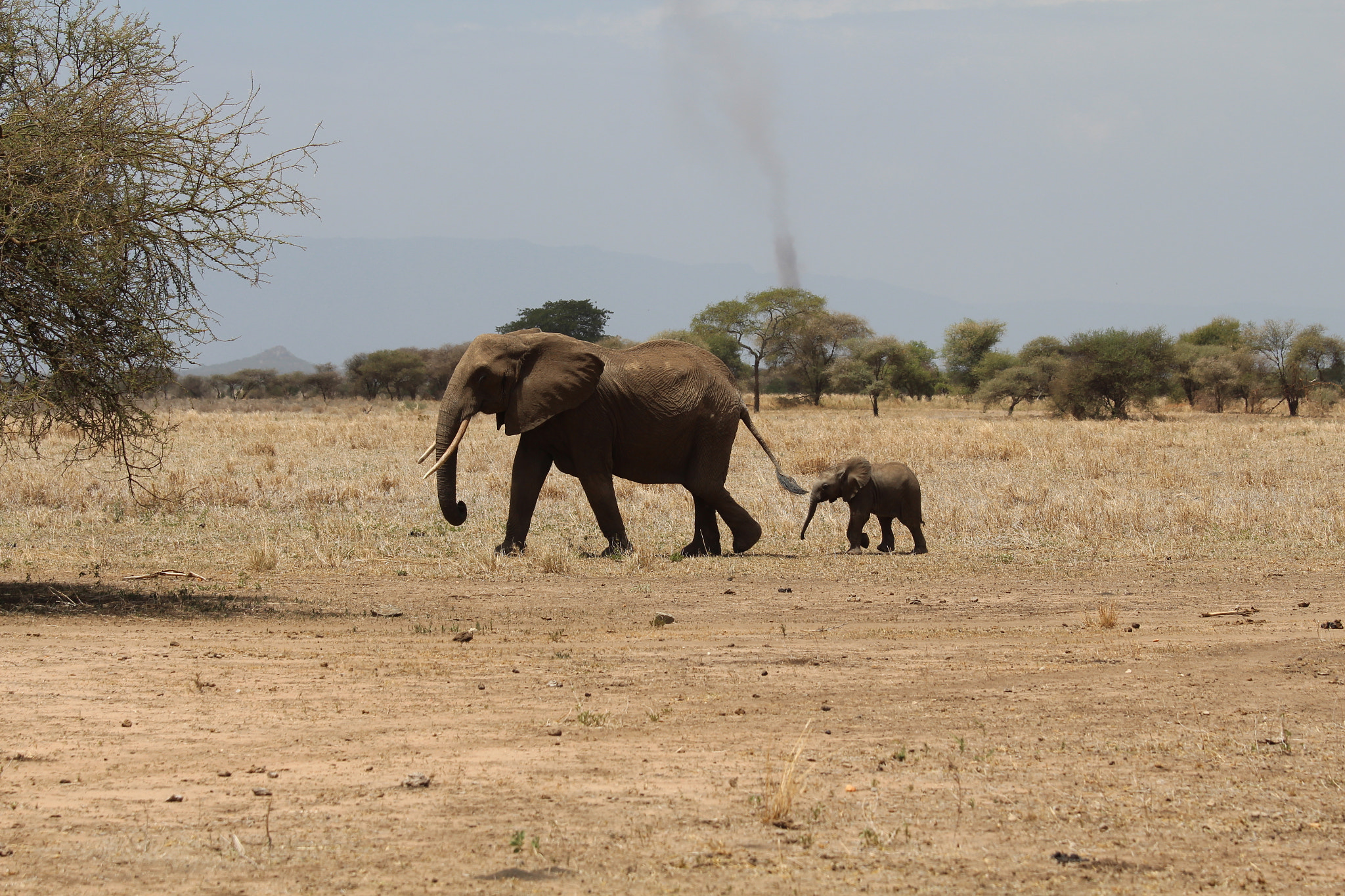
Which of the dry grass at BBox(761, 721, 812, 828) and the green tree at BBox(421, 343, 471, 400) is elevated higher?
the green tree at BBox(421, 343, 471, 400)

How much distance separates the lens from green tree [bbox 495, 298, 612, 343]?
242ft

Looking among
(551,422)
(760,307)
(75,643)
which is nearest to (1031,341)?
(760,307)

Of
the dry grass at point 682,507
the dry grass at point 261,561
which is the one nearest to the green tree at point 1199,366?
the dry grass at point 682,507

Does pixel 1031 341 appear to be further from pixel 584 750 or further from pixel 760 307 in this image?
pixel 584 750

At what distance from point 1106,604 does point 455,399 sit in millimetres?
6386

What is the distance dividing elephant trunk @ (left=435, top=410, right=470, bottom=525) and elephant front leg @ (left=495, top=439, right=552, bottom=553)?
2.39ft

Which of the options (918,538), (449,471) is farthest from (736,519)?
(449,471)

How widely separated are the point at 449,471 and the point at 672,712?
625 centimetres

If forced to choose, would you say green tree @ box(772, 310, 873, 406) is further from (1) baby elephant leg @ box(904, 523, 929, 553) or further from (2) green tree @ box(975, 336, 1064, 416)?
(1) baby elephant leg @ box(904, 523, 929, 553)

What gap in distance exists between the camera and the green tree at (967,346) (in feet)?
269

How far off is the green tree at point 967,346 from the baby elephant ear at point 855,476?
68.2m

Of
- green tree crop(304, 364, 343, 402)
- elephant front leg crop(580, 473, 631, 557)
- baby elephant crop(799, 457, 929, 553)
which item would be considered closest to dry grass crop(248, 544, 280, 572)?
elephant front leg crop(580, 473, 631, 557)

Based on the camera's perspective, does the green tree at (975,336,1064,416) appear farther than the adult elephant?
Yes

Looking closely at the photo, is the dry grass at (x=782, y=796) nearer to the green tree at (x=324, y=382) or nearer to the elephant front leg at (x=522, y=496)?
the elephant front leg at (x=522, y=496)
